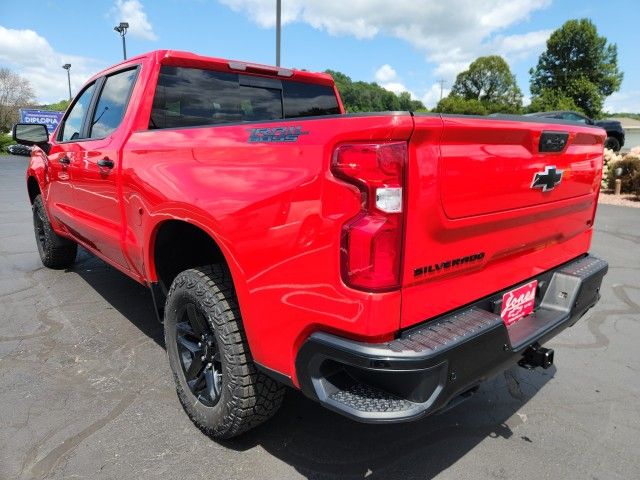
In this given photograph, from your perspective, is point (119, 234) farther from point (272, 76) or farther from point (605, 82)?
point (605, 82)

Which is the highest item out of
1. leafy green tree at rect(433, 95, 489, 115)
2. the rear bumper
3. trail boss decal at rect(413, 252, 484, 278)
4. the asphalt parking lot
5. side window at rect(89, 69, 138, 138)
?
leafy green tree at rect(433, 95, 489, 115)

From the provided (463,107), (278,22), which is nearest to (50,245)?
(278,22)

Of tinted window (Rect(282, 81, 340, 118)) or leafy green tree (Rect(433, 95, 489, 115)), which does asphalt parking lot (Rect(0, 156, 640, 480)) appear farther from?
leafy green tree (Rect(433, 95, 489, 115))

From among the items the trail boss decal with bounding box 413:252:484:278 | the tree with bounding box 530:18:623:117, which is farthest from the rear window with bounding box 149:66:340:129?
the tree with bounding box 530:18:623:117

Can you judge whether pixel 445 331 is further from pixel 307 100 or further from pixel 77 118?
pixel 77 118

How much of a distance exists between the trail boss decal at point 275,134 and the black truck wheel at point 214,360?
725 millimetres

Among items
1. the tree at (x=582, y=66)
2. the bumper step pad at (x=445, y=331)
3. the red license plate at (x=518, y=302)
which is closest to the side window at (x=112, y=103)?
the bumper step pad at (x=445, y=331)

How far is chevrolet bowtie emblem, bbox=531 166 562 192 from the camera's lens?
210cm

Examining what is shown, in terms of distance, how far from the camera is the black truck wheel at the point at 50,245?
4992mm

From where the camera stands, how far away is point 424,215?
5.43 feet

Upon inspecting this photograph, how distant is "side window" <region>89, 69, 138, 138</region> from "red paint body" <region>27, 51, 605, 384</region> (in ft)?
2.34

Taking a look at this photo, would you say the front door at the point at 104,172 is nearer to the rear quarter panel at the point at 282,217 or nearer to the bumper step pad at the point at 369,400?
the rear quarter panel at the point at 282,217

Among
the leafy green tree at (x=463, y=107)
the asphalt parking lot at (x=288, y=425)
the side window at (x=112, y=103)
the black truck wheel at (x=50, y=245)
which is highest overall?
the leafy green tree at (x=463, y=107)

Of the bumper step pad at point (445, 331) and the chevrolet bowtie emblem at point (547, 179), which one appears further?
the chevrolet bowtie emblem at point (547, 179)
